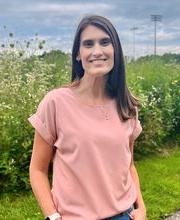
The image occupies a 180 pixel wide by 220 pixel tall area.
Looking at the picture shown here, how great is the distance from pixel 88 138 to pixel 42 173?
0.31 metres

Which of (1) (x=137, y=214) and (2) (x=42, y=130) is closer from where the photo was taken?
(2) (x=42, y=130)

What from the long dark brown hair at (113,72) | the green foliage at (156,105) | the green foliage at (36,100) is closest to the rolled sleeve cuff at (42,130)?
the long dark brown hair at (113,72)

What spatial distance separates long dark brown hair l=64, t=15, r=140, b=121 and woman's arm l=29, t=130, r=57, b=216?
0.31 metres

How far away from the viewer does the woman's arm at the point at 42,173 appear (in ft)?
7.44

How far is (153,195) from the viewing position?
646 cm

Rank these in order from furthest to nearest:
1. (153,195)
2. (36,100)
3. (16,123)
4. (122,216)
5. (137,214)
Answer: (36,100) < (153,195) < (16,123) < (137,214) < (122,216)

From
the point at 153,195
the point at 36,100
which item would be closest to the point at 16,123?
the point at 36,100

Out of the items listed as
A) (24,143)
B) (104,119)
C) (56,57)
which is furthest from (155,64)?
(104,119)

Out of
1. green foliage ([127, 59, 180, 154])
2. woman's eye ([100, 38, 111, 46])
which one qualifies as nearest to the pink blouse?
woman's eye ([100, 38, 111, 46])

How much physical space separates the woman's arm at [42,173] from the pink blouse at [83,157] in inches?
1.2

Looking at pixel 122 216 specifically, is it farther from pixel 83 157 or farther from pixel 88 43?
pixel 88 43

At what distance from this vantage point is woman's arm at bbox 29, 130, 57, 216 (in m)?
2.27

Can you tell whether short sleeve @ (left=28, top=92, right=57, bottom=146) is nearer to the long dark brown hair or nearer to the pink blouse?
the pink blouse

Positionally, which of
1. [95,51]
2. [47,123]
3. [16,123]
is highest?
[95,51]
